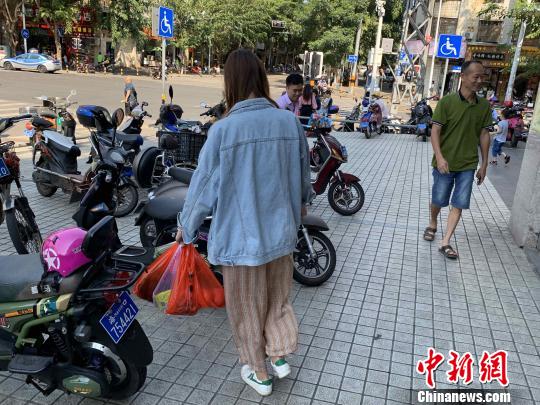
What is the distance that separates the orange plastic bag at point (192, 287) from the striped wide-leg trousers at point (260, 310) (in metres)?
0.36

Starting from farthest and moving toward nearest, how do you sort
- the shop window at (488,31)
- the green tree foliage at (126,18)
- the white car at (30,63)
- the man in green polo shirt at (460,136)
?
the shop window at (488,31) < the green tree foliage at (126,18) < the white car at (30,63) < the man in green polo shirt at (460,136)

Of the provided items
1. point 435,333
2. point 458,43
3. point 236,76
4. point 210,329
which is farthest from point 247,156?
point 458,43

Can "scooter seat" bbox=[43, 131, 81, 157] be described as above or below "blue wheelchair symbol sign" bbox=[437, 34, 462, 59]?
below

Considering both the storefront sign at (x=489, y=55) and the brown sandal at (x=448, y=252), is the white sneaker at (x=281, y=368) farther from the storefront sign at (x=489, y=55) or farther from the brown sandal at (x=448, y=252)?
the storefront sign at (x=489, y=55)

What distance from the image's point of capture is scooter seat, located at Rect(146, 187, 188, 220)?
398cm

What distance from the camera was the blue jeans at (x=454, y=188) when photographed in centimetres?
473

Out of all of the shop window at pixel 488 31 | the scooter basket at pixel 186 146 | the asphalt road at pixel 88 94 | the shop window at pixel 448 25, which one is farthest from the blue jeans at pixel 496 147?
the shop window at pixel 488 31

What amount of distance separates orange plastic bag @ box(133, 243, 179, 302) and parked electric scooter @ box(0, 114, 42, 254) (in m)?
1.69

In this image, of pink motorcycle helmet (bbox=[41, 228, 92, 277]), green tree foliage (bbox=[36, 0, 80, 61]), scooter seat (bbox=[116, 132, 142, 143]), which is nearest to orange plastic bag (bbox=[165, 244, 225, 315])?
pink motorcycle helmet (bbox=[41, 228, 92, 277])

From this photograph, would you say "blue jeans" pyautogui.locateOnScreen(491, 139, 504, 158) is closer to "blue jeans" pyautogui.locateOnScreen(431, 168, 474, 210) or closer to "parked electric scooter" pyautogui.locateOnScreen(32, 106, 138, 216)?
"blue jeans" pyautogui.locateOnScreen(431, 168, 474, 210)

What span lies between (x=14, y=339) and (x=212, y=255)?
1.15m

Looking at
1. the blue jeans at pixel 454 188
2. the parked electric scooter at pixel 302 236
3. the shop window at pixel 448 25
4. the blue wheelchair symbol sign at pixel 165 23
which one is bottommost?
the parked electric scooter at pixel 302 236

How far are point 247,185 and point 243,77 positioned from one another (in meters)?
0.55

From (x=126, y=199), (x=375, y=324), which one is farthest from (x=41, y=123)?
(x=375, y=324)
